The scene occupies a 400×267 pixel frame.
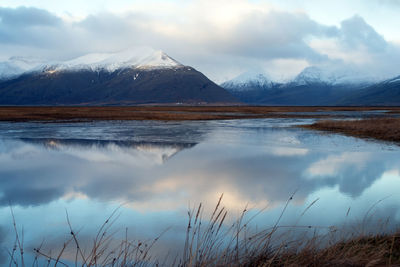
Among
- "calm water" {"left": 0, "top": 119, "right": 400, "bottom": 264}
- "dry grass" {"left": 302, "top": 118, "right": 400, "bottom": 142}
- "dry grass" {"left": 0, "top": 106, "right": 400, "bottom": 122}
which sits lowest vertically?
"calm water" {"left": 0, "top": 119, "right": 400, "bottom": 264}

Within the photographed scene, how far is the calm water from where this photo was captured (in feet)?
28.3

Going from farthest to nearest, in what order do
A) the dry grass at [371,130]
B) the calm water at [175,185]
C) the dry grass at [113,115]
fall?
the dry grass at [113,115]
the dry grass at [371,130]
the calm water at [175,185]

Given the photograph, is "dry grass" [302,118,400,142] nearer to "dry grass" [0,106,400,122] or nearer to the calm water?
the calm water

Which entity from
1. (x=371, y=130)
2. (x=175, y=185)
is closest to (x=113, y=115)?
(x=371, y=130)

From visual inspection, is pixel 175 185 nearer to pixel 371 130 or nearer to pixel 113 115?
pixel 371 130

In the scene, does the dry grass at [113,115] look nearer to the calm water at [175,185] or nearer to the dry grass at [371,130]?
the dry grass at [371,130]

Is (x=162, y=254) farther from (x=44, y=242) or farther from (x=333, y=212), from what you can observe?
(x=333, y=212)

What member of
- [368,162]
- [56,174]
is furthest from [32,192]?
[368,162]

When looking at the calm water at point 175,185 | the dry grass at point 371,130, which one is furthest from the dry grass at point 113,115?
the calm water at point 175,185

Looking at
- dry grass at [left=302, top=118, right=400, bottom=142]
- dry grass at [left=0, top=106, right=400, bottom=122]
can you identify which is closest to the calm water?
dry grass at [left=302, top=118, right=400, bottom=142]

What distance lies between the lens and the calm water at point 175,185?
863 cm

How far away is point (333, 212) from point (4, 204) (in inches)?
352

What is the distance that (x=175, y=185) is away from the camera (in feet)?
41.3

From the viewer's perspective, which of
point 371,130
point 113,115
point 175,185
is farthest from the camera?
point 113,115
